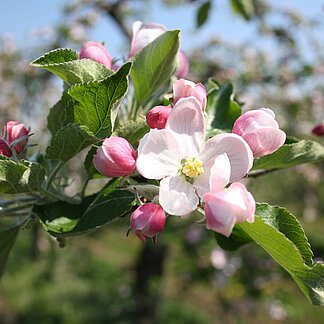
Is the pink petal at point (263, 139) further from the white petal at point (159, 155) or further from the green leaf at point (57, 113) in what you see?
the green leaf at point (57, 113)

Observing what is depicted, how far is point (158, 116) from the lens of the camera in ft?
2.88

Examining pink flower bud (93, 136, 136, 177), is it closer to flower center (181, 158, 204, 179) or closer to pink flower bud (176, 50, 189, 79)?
flower center (181, 158, 204, 179)

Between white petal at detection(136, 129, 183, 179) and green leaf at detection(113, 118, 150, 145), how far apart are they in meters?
0.09

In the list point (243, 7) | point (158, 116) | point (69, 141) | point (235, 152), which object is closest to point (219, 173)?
point (235, 152)

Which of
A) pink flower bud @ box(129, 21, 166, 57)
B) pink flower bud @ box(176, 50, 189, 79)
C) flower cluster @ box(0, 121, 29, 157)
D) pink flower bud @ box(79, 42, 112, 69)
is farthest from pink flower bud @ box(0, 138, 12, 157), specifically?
pink flower bud @ box(176, 50, 189, 79)

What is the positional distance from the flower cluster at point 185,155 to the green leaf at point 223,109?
1.02ft

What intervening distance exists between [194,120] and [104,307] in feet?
22.7

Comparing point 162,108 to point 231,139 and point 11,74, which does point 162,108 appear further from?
point 11,74

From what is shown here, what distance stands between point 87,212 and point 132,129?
0.18 metres

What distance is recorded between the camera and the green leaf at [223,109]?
1213 mm

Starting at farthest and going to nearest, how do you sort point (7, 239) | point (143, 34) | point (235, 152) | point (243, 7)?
point (243, 7) < point (7, 239) < point (143, 34) < point (235, 152)

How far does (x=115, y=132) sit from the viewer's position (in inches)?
36.2

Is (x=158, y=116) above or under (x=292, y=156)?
above

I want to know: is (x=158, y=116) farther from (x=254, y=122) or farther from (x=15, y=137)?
(x=15, y=137)
